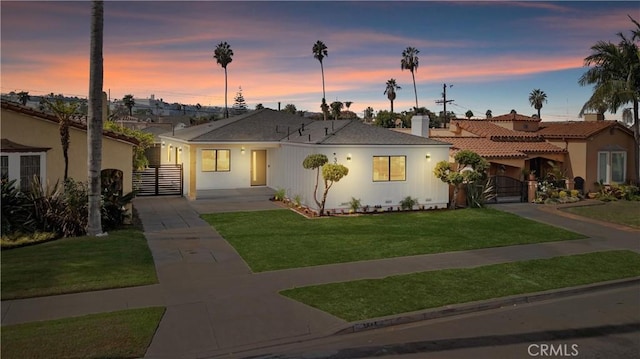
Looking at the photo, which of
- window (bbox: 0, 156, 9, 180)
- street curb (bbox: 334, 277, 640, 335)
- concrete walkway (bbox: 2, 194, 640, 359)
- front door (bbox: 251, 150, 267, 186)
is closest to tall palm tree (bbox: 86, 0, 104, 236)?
concrete walkway (bbox: 2, 194, 640, 359)

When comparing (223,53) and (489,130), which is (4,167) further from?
A: (223,53)

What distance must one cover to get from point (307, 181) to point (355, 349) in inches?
541

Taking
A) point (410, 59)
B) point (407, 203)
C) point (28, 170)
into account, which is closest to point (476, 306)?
point (407, 203)

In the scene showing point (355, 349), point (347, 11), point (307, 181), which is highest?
point (347, 11)

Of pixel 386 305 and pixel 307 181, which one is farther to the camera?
pixel 307 181

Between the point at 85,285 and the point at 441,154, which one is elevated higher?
the point at 441,154

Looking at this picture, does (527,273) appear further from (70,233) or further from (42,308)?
(70,233)

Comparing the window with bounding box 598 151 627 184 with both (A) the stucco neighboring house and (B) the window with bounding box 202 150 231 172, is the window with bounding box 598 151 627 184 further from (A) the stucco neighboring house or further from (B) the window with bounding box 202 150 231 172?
(B) the window with bounding box 202 150 231 172

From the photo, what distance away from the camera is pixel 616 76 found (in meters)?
27.1

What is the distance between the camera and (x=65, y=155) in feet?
50.9

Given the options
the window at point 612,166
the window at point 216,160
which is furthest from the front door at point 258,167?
the window at point 612,166

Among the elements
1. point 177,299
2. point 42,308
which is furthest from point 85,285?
point 177,299

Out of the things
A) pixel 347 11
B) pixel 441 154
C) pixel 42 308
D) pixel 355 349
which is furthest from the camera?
pixel 441 154

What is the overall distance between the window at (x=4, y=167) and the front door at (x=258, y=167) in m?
12.7
